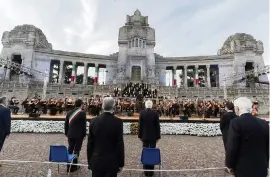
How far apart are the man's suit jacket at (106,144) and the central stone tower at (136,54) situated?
1600 inches

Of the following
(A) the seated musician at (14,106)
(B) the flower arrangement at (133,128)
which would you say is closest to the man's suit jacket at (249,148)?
(B) the flower arrangement at (133,128)

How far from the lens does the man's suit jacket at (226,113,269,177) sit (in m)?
3.12

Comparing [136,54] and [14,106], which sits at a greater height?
[136,54]

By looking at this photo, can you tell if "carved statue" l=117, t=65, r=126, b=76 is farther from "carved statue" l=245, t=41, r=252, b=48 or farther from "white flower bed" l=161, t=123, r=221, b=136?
"white flower bed" l=161, t=123, r=221, b=136

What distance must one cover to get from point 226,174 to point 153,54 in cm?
4462

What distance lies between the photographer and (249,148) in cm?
314

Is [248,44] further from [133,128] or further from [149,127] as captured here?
[149,127]

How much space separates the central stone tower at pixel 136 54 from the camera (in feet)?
152

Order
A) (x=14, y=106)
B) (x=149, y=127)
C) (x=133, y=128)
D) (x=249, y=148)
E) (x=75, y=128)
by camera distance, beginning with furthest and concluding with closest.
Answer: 1. (x=14, y=106)
2. (x=133, y=128)
3. (x=149, y=127)
4. (x=75, y=128)
5. (x=249, y=148)

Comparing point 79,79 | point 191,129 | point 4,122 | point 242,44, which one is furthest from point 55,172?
point 79,79

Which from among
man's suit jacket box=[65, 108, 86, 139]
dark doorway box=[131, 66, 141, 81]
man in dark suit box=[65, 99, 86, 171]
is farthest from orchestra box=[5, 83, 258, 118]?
dark doorway box=[131, 66, 141, 81]

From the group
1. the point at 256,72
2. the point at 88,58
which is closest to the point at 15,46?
the point at 88,58

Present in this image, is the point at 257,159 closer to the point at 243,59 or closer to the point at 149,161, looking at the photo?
the point at 149,161

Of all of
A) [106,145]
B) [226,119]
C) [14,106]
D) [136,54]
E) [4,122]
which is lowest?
[106,145]
